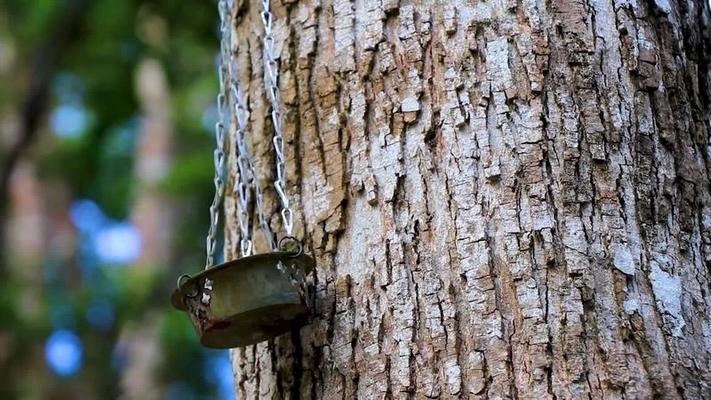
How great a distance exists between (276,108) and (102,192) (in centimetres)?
518

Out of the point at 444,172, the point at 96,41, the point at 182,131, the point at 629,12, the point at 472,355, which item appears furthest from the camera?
the point at 182,131

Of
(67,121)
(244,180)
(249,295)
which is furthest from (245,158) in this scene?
(67,121)

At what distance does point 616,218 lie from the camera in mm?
1605

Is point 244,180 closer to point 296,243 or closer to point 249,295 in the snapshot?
point 296,243

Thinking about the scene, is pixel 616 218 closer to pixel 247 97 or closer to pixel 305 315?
pixel 305 315

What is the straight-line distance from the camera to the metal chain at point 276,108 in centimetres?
181

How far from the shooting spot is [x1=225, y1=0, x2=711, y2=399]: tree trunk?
1.53 meters

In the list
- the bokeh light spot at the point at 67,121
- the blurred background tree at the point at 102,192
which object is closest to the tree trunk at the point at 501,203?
the blurred background tree at the point at 102,192

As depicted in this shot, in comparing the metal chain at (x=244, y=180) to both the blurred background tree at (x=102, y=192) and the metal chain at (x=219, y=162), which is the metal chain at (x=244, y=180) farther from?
the blurred background tree at (x=102, y=192)

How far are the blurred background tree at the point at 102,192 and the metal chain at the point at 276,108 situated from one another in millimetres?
1267

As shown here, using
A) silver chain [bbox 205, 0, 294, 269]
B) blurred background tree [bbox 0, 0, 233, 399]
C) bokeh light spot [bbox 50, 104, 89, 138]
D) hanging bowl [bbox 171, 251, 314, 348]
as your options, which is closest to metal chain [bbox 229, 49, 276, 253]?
silver chain [bbox 205, 0, 294, 269]

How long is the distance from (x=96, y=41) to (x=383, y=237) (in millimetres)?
3240

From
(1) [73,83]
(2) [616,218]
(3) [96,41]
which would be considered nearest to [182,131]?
(1) [73,83]

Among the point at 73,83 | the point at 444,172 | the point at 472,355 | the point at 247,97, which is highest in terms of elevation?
the point at 73,83
